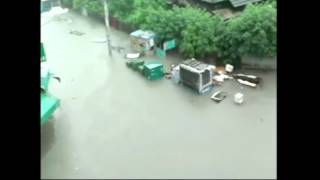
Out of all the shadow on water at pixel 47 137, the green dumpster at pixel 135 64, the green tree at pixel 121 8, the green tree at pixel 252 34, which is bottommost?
the shadow on water at pixel 47 137

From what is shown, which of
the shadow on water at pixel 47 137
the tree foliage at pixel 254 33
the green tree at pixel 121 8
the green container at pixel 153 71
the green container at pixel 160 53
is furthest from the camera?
the green tree at pixel 121 8

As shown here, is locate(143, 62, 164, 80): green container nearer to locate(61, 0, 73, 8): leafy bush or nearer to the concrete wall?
the concrete wall

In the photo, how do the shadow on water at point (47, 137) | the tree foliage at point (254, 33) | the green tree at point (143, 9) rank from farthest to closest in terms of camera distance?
the green tree at point (143, 9), the tree foliage at point (254, 33), the shadow on water at point (47, 137)

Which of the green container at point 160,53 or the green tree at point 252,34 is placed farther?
the green container at point 160,53

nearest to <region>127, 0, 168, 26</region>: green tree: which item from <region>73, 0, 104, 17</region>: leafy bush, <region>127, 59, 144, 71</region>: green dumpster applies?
<region>127, 59, 144, 71</region>: green dumpster

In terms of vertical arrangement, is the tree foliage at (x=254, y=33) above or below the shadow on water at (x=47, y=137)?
above

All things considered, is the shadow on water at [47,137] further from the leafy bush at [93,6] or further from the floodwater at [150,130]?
the leafy bush at [93,6]

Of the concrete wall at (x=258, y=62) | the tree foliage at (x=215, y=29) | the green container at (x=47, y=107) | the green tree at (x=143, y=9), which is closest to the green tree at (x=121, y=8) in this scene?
the green tree at (x=143, y=9)
